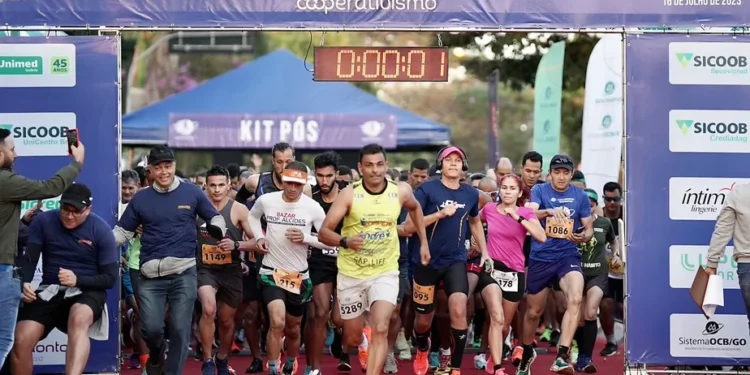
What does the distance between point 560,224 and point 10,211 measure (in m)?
5.67

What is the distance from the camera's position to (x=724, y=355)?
1252cm

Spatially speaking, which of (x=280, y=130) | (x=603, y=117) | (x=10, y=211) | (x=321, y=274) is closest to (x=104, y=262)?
(x=10, y=211)

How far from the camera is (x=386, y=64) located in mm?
12016

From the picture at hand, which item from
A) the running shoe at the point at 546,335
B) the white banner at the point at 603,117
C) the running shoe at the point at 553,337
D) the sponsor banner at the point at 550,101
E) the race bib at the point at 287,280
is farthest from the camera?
the sponsor banner at the point at 550,101

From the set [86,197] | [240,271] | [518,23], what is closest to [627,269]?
[518,23]

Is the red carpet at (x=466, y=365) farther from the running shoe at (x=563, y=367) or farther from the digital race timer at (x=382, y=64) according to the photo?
the digital race timer at (x=382, y=64)

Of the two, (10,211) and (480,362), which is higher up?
(10,211)

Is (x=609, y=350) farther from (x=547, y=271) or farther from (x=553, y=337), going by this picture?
(x=547, y=271)

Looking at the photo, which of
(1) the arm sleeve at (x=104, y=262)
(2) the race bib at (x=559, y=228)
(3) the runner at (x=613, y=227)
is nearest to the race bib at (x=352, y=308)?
(1) the arm sleeve at (x=104, y=262)

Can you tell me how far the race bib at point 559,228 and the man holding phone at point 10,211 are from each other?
5.13m

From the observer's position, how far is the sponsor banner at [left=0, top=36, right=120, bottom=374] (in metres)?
12.1

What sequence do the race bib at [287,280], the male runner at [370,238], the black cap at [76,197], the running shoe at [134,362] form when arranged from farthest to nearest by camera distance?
the running shoe at [134,362], the race bib at [287,280], the male runner at [370,238], the black cap at [76,197]

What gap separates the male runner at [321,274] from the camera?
1267 centimetres

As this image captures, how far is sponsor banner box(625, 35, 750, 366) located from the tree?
42.6 ft
